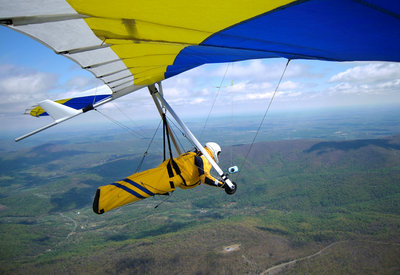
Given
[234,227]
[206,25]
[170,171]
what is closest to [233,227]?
[234,227]

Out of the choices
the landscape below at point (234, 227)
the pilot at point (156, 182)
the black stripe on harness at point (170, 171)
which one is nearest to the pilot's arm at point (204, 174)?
the pilot at point (156, 182)

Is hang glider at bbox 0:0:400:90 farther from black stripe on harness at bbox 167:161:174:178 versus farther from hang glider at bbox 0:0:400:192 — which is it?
black stripe on harness at bbox 167:161:174:178

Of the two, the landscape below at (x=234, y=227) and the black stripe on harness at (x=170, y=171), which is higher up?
the black stripe on harness at (x=170, y=171)

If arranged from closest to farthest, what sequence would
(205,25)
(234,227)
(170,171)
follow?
(205,25) < (170,171) < (234,227)

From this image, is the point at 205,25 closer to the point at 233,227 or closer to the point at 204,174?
the point at 204,174

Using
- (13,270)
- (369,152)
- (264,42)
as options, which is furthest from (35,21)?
(369,152)

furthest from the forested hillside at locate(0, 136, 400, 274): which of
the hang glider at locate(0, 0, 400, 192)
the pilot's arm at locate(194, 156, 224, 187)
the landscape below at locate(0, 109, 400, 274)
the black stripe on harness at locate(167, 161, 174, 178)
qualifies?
the hang glider at locate(0, 0, 400, 192)

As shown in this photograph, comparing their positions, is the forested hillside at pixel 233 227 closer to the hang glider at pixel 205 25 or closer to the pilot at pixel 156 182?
the pilot at pixel 156 182
